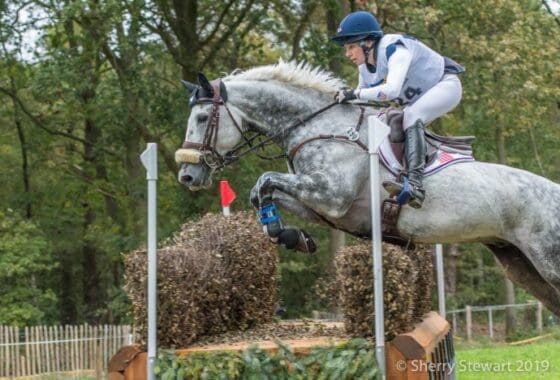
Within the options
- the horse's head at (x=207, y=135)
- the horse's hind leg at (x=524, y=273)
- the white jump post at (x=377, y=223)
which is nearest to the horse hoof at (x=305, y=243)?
the white jump post at (x=377, y=223)

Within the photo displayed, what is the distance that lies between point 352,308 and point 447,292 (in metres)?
16.4

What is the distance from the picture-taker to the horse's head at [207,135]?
541cm

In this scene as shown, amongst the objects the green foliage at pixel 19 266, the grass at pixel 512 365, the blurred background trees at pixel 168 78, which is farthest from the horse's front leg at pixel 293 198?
the green foliage at pixel 19 266

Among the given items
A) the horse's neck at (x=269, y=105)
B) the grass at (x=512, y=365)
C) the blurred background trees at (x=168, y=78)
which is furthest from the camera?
the blurred background trees at (x=168, y=78)

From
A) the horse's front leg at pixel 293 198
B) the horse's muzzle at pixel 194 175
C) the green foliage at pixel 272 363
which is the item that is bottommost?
the green foliage at pixel 272 363

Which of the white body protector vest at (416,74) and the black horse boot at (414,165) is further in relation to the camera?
the white body protector vest at (416,74)

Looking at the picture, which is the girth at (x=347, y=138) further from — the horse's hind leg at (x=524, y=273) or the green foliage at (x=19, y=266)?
the green foliage at (x=19, y=266)

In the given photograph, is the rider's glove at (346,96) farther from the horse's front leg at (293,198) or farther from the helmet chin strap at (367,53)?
the horse's front leg at (293,198)

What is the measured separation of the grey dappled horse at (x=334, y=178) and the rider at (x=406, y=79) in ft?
0.67

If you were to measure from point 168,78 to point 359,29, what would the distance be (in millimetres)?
13633

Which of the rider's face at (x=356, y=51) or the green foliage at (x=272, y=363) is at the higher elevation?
the rider's face at (x=356, y=51)

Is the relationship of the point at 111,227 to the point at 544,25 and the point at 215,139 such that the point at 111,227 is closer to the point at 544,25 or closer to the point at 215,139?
the point at 544,25

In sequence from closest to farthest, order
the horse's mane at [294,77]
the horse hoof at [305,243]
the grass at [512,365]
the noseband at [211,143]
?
the horse hoof at [305,243] → the noseband at [211,143] → the horse's mane at [294,77] → the grass at [512,365]

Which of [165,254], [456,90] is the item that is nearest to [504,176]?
[456,90]
